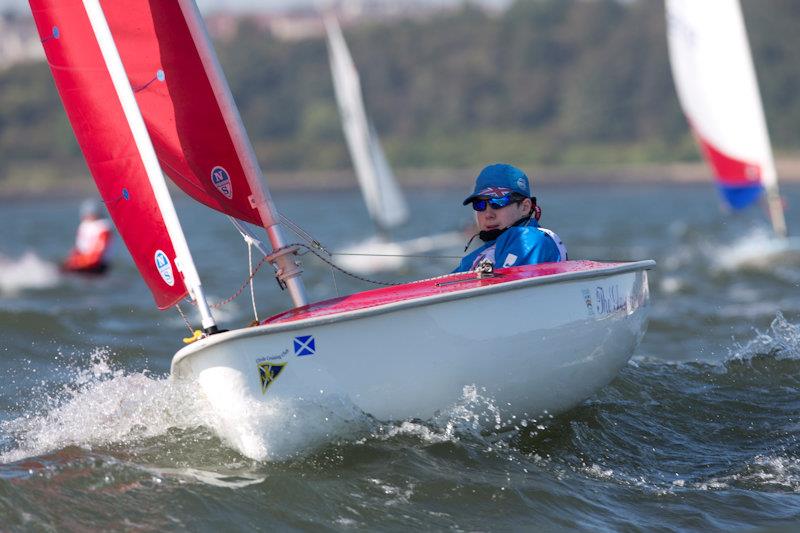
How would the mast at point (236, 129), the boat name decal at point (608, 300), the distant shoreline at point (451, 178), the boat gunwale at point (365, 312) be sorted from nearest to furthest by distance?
the boat gunwale at point (365, 312) < the boat name decal at point (608, 300) < the mast at point (236, 129) < the distant shoreline at point (451, 178)

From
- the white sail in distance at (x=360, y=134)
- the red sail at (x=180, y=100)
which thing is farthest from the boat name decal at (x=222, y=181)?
the white sail in distance at (x=360, y=134)

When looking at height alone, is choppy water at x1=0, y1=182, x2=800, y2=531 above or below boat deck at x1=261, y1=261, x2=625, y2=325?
below

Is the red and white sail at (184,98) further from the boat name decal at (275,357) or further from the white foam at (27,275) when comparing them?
the white foam at (27,275)

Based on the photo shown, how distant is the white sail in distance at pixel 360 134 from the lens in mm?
18719

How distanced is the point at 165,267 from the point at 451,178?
224 ft

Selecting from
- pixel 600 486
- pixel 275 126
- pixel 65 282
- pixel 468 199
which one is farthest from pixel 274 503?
pixel 275 126

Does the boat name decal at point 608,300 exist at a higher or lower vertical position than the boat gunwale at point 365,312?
lower

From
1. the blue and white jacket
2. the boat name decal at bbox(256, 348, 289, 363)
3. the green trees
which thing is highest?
the green trees

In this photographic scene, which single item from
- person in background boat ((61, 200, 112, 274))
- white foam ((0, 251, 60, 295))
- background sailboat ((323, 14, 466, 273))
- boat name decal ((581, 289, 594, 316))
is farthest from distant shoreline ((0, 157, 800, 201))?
boat name decal ((581, 289, 594, 316))

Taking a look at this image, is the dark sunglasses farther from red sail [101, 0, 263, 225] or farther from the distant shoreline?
the distant shoreline

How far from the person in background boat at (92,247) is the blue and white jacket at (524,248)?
1074cm

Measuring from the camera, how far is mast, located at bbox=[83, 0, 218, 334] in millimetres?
4598

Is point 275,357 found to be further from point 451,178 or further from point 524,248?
point 451,178

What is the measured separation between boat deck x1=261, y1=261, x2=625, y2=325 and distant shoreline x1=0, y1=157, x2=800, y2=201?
60.5 metres
